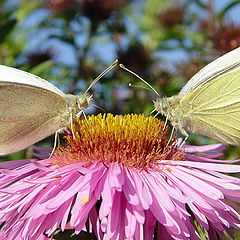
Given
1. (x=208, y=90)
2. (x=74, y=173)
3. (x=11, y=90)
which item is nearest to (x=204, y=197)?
(x=74, y=173)

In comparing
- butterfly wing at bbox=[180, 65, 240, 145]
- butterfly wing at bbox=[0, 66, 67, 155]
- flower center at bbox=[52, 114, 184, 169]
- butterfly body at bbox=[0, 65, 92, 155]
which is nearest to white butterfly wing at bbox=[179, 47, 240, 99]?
butterfly wing at bbox=[180, 65, 240, 145]

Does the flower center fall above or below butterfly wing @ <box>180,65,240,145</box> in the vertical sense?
below

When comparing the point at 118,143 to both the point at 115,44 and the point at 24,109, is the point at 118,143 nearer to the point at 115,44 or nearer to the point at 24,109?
the point at 24,109

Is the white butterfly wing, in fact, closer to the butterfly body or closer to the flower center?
the flower center

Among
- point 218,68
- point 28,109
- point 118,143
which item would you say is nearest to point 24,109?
point 28,109

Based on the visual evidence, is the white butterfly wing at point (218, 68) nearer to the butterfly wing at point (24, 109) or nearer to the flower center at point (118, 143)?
the flower center at point (118, 143)

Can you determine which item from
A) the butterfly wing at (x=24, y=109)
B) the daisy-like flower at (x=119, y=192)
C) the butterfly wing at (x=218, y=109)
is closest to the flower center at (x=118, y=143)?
the daisy-like flower at (x=119, y=192)
